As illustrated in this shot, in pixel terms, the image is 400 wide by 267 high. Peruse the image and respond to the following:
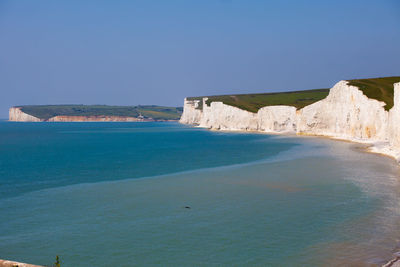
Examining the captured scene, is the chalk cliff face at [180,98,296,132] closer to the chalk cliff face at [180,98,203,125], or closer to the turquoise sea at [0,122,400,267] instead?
the chalk cliff face at [180,98,203,125]

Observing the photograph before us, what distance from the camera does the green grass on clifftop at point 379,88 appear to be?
46497 millimetres

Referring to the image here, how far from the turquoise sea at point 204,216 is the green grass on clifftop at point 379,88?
844 inches

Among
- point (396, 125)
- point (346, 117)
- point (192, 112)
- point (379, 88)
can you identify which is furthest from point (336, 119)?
point (192, 112)

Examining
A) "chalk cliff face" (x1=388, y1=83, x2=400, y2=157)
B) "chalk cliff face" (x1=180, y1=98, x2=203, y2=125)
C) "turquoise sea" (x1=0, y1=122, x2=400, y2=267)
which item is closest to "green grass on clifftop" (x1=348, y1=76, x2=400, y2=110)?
"chalk cliff face" (x1=388, y1=83, x2=400, y2=157)

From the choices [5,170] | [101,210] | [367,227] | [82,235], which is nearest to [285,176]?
[367,227]

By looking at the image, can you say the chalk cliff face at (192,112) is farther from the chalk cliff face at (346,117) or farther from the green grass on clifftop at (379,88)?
the green grass on clifftop at (379,88)

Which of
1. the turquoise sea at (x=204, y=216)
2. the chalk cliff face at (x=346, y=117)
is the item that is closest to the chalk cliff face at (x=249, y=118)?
the chalk cliff face at (x=346, y=117)

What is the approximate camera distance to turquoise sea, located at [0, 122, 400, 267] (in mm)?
11500

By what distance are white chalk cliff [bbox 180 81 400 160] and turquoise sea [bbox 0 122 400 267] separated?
36.2 feet

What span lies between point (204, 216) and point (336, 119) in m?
50.0

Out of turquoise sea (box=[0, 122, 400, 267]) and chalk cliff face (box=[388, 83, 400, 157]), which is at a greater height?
chalk cliff face (box=[388, 83, 400, 157])

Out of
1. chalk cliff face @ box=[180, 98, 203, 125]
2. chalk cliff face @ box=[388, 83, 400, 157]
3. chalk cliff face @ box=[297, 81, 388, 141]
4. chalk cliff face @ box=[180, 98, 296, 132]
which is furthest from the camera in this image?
chalk cliff face @ box=[180, 98, 203, 125]

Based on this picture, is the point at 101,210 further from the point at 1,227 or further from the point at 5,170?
the point at 5,170

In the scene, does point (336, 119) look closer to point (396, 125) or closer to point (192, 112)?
point (396, 125)
